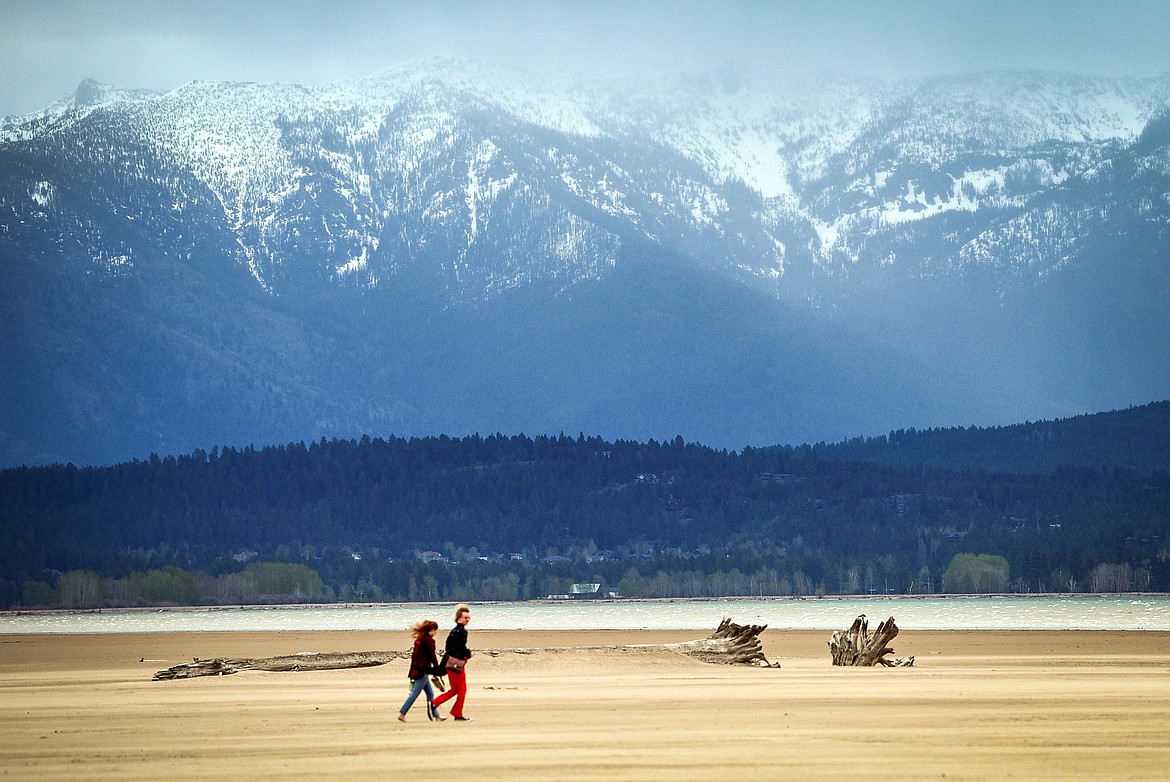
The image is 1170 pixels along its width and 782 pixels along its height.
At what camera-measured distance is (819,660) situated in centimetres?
7025

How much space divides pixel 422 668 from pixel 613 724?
423cm

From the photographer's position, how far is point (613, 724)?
38.5 metres

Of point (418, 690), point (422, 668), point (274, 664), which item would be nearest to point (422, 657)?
point (422, 668)

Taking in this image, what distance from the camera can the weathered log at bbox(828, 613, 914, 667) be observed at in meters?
61.2

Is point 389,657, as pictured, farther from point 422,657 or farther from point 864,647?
point 422,657

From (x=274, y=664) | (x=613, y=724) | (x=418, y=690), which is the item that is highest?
(x=274, y=664)

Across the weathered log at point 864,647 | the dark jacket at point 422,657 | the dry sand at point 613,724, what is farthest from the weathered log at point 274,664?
the dark jacket at point 422,657

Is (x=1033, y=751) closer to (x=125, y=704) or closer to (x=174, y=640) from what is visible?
(x=125, y=704)

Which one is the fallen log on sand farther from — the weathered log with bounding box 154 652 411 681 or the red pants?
the red pants

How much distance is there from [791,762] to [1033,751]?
4.37 meters

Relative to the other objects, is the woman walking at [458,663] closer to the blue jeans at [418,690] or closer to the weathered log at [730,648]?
the blue jeans at [418,690]

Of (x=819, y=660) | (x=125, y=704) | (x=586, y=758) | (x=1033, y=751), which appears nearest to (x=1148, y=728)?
(x=1033, y=751)

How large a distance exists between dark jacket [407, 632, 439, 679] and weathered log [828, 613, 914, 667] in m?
23.5

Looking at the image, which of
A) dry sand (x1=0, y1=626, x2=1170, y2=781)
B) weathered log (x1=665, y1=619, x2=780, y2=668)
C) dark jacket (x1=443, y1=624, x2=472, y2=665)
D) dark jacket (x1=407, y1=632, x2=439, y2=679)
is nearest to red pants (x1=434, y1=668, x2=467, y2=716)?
dark jacket (x1=443, y1=624, x2=472, y2=665)
